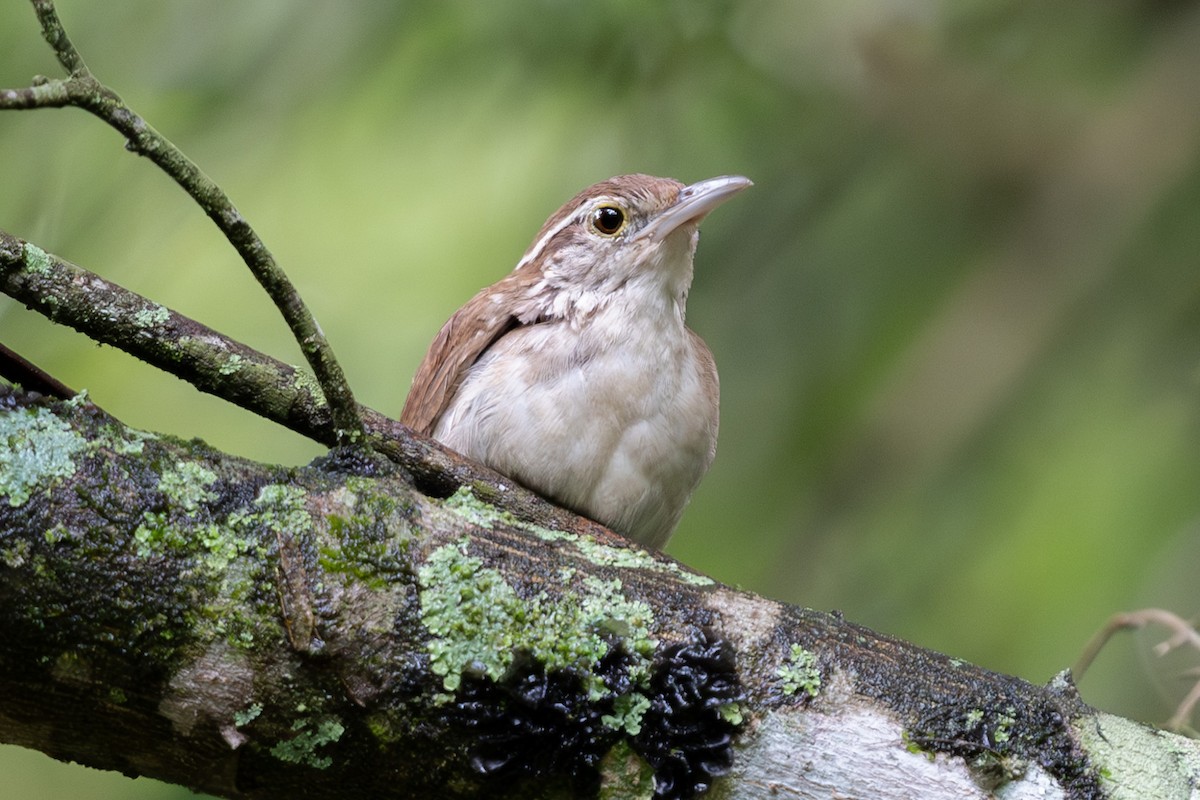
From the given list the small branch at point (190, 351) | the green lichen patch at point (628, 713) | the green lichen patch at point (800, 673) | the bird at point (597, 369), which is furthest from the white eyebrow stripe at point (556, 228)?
the green lichen patch at point (628, 713)

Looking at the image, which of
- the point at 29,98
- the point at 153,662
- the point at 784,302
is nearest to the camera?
the point at 29,98

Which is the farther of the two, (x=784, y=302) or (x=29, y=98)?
(x=784, y=302)

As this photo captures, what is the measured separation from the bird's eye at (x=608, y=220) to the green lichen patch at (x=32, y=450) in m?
2.19

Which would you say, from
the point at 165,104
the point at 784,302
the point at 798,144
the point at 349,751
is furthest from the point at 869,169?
the point at 349,751

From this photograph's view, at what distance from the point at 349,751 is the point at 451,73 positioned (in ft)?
9.69

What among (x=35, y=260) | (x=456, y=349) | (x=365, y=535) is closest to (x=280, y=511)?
(x=365, y=535)

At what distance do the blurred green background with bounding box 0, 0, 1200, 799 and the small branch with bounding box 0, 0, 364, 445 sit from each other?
2.13 metres

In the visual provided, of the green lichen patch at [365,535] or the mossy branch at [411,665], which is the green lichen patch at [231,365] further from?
the green lichen patch at [365,535]

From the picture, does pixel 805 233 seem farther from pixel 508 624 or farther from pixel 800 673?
pixel 508 624

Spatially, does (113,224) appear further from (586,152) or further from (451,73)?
(586,152)

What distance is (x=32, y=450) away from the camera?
196cm

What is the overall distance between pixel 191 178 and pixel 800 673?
52.6 inches

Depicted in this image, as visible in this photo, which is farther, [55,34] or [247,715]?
[247,715]

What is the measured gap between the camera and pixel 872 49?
466cm
